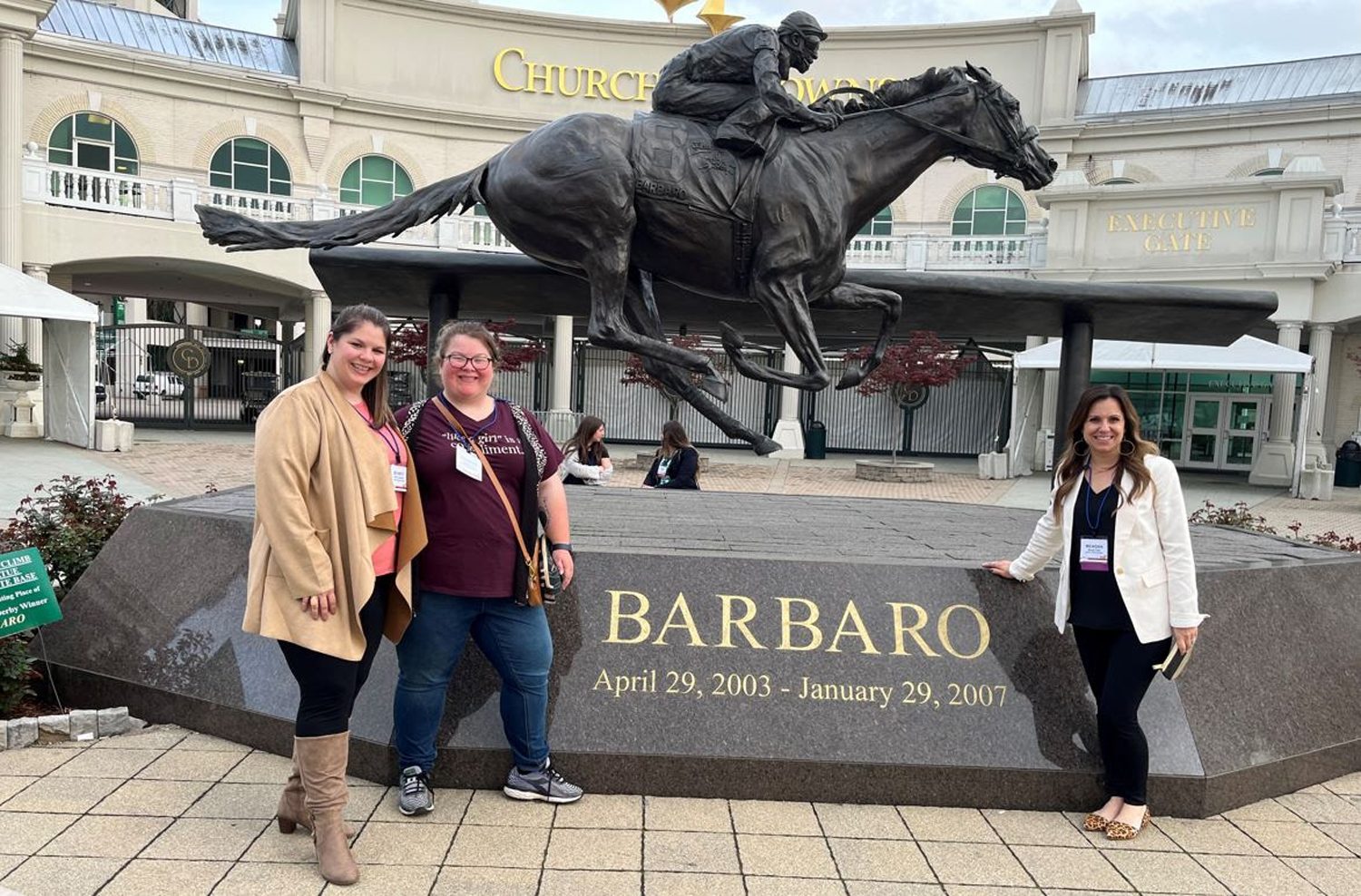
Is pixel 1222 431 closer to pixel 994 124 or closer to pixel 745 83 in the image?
pixel 994 124

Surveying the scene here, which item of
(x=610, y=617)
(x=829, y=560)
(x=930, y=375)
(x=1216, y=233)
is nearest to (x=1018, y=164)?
(x=829, y=560)

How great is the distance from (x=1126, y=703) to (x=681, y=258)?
3149 millimetres

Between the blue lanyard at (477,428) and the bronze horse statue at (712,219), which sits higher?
the bronze horse statue at (712,219)

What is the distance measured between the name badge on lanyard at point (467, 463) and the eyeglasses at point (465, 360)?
0.27 meters

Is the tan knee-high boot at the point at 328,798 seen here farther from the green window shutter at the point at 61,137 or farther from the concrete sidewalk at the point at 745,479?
the green window shutter at the point at 61,137

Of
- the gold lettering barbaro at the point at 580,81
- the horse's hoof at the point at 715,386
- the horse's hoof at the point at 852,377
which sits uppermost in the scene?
the gold lettering barbaro at the point at 580,81

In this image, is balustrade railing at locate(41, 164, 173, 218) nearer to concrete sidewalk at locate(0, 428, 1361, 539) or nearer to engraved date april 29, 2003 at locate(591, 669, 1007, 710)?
concrete sidewalk at locate(0, 428, 1361, 539)

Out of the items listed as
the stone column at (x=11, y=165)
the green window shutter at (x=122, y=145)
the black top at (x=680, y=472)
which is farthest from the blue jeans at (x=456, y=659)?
the green window shutter at (x=122, y=145)

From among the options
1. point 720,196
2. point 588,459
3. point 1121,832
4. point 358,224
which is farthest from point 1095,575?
point 588,459

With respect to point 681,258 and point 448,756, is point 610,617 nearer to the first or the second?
point 448,756

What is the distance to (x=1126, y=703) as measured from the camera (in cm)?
337

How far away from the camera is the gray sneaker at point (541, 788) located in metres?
3.47

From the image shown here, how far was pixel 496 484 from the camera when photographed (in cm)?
319

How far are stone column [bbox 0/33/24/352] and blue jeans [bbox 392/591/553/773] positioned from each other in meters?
18.8
